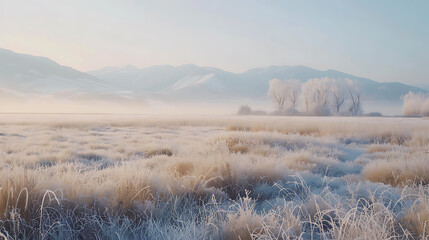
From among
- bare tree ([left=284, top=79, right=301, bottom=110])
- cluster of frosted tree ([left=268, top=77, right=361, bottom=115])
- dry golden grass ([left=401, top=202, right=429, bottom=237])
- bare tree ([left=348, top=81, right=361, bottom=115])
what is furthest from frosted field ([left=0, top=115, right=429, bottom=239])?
bare tree ([left=284, top=79, right=301, bottom=110])

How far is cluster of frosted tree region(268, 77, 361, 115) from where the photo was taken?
48875mm

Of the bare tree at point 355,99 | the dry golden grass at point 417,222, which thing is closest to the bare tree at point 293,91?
the bare tree at point 355,99

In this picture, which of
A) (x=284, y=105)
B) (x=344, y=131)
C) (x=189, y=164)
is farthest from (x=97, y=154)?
(x=284, y=105)

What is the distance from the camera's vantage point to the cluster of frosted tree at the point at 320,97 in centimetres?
4888

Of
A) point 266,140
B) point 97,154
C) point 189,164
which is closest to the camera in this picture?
point 189,164

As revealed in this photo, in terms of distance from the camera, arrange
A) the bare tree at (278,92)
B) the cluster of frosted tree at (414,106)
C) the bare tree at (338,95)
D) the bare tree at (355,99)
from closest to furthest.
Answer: the cluster of frosted tree at (414,106)
the bare tree at (355,99)
the bare tree at (338,95)
the bare tree at (278,92)

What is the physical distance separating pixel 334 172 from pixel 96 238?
5260 mm

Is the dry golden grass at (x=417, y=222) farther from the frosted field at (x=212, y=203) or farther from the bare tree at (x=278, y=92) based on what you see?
the bare tree at (x=278, y=92)

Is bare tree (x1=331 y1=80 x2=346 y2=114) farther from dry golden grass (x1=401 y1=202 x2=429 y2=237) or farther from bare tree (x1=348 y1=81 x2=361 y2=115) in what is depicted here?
dry golden grass (x1=401 y1=202 x2=429 y2=237)

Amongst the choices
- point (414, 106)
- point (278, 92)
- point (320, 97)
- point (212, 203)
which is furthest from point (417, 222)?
point (278, 92)

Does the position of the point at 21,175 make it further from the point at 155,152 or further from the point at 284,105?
the point at 284,105

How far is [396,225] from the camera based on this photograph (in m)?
2.63

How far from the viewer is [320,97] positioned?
50.1 m

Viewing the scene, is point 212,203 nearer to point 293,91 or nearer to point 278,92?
point 278,92
